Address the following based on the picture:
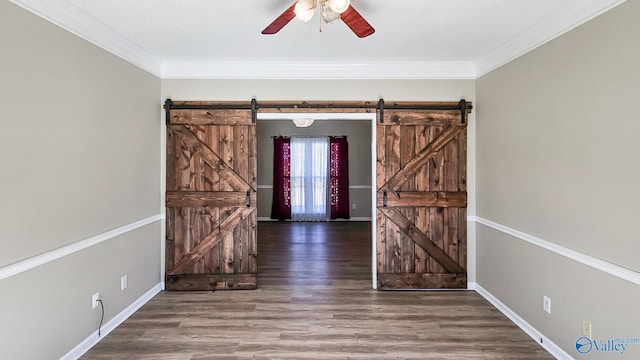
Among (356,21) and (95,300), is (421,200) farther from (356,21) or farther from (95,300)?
(95,300)

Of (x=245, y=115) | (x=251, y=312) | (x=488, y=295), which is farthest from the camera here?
(x=245, y=115)

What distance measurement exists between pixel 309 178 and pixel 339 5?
6.62 metres

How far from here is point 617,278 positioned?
1.95 meters

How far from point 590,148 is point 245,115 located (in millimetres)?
3117

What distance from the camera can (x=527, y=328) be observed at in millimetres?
2770

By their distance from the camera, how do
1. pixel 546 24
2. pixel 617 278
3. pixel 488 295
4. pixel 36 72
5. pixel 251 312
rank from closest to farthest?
pixel 617 278 < pixel 36 72 < pixel 546 24 < pixel 251 312 < pixel 488 295

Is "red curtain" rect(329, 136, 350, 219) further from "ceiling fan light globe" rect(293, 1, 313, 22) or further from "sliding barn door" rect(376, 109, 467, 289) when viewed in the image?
"ceiling fan light globe" rect(293, 1, 313, 22)

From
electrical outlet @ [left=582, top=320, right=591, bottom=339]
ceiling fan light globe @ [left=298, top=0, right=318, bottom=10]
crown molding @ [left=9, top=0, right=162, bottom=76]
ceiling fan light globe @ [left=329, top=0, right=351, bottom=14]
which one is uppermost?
crown molding @ [left=9, top=0, right=162, bottom=76]

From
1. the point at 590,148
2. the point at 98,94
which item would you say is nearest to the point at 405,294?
the point at 590,148

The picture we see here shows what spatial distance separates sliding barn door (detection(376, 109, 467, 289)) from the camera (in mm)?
3705

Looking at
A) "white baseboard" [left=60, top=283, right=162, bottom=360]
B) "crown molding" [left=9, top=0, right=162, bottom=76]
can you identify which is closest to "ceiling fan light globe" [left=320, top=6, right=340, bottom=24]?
"crown molding" [left=9, top=0, right=162, bottom=76]

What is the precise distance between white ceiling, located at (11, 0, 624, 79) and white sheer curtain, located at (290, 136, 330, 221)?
4.62 m

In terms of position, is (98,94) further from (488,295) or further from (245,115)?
(488,295)

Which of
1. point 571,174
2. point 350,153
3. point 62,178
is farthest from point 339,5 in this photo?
point 350,153
